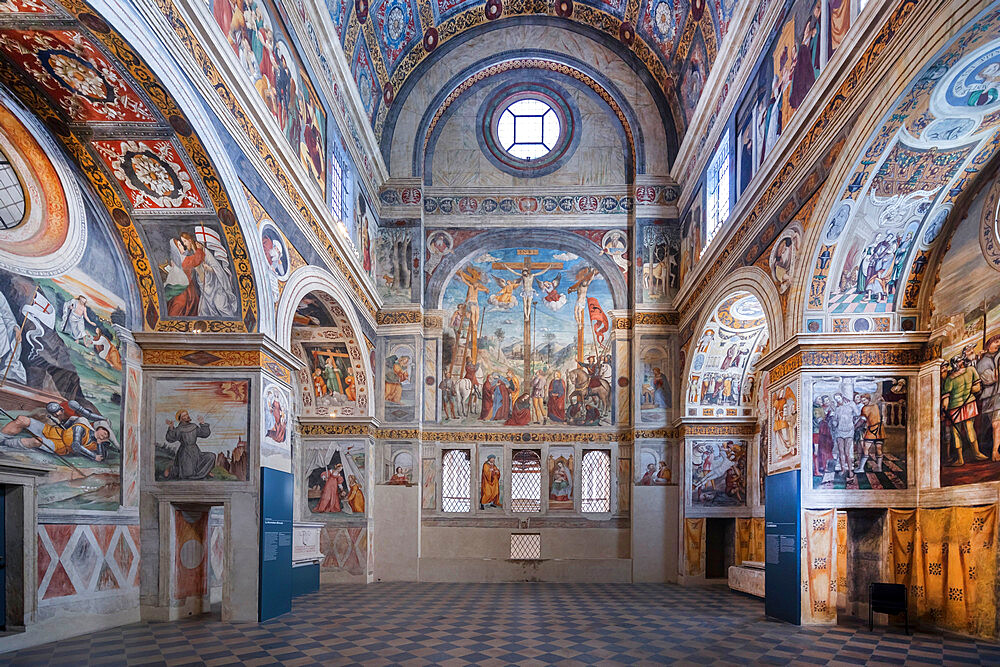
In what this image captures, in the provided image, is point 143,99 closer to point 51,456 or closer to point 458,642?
point 51,456

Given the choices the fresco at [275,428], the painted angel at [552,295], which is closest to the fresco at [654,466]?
the painted angel at [552,295]

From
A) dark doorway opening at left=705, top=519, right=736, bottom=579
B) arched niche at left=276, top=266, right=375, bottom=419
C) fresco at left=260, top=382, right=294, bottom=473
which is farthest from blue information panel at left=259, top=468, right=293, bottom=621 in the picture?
dark doorway opening at left=705, top=519, right=736, bottom=579

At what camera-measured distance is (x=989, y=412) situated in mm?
11227

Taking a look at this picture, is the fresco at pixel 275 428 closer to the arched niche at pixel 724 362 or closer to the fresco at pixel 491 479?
the fresco at pixel 491 479

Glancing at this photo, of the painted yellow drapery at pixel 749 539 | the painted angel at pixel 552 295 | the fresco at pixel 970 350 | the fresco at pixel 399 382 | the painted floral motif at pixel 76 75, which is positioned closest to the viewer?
the painted floral motif at pixel 76 75

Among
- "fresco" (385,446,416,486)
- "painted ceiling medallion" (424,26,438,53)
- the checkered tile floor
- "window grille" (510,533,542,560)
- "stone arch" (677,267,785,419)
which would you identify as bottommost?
"window grille" (510,533,542,560)

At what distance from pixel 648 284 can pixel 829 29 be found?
11657 mm

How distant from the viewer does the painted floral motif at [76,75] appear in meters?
9.28

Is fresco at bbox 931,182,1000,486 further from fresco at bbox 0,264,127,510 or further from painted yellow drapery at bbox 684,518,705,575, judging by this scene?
fresco at bbox 0,264,127,510

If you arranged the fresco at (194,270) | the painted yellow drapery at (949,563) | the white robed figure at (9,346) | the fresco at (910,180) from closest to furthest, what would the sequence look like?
the fresco at (910,180) → the white robed figure at (9,346) → the painted yellow drapery at (949,563) → the fresco at (194,270)

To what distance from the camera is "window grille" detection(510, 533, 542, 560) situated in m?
22.0

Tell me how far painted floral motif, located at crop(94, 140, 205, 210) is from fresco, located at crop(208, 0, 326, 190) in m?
1.89

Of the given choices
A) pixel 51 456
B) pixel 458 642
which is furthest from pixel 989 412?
pixel 51 456

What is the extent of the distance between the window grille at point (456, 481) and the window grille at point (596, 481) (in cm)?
346
